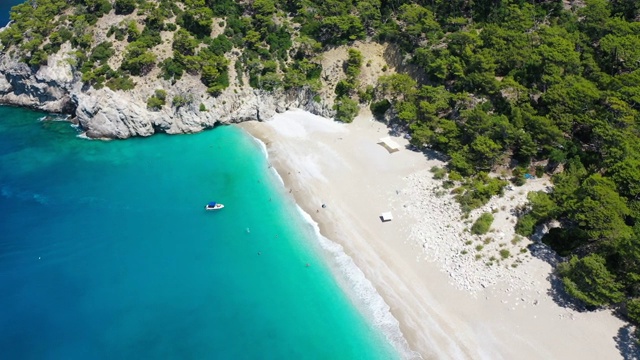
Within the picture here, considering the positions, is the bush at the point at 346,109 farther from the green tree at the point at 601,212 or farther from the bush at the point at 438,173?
the green tree at the point at 601,212

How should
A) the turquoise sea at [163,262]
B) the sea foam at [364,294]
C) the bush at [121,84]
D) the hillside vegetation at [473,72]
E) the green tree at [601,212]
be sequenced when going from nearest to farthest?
the sea foam at [364,294] < the turquoise sea at [163,262] < the green tree at [601,212] < the hillside vegetation at [473,72] < the bush at [121,84]

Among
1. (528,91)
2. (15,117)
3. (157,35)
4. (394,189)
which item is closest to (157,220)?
(394,189)

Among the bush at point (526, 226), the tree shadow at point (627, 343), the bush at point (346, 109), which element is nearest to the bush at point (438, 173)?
the bush at point (526, 226)

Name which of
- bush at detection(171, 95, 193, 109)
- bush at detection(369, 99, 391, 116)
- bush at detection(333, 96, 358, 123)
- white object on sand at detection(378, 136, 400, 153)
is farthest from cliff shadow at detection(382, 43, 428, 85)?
bush at detection(171, 95, 193, 109)

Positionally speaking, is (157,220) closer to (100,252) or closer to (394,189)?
(100,252)

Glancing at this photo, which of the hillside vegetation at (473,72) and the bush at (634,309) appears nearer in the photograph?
the bush at (634,309)

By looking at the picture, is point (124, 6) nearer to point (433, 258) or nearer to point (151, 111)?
point (151, 111)

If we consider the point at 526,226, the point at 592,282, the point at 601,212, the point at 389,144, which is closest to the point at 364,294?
the point at 526,226
